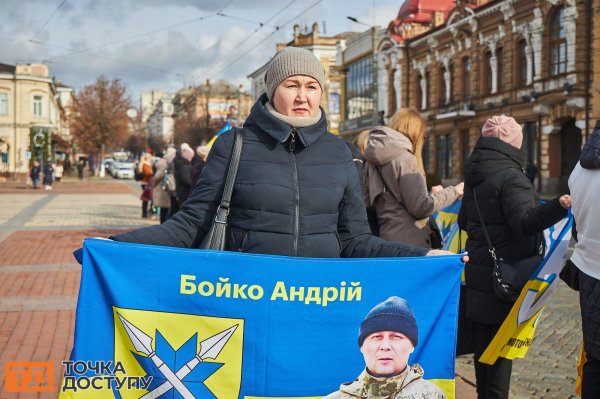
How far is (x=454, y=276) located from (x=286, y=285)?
2.58 feet

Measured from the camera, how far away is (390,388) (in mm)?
3156

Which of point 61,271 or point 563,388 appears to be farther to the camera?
point 61,271

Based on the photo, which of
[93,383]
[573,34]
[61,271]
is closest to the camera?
[93,383]

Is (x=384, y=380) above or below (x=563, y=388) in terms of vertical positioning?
above

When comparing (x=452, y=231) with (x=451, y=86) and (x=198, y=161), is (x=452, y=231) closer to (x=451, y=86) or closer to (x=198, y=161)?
(x=198, y=161)

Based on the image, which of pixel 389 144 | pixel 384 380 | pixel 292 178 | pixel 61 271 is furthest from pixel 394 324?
pixel 61 271

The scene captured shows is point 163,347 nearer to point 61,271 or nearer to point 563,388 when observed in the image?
point 563,388

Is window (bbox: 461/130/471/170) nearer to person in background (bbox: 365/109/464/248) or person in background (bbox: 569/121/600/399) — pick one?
person in background (bbox: 365/109/464/248)

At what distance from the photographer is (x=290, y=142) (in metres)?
3.47

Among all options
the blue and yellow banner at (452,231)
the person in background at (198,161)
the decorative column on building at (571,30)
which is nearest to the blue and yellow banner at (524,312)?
the blue and yellow banner at (452,231)

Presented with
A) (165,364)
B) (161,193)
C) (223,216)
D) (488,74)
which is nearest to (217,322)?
(165,364)

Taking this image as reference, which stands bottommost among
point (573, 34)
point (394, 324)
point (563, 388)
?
point (563, 388)

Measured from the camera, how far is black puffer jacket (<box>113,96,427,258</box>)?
336cm

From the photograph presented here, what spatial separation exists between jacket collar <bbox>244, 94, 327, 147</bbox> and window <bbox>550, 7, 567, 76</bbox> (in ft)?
111
